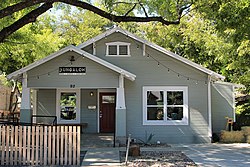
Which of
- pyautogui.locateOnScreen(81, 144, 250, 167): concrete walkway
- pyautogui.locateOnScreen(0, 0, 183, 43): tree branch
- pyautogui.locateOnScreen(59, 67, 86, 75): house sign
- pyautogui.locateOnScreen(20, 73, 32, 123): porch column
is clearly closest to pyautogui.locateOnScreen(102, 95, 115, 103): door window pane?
pyautogui.locateOnScreen(59, 67, 86, 75): house sign

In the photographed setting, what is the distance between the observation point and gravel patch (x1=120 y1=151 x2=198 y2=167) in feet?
33.2

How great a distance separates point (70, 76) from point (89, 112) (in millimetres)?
3497

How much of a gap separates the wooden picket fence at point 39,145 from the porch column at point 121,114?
4.97 metres

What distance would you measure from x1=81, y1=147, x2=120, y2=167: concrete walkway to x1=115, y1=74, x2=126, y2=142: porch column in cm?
116

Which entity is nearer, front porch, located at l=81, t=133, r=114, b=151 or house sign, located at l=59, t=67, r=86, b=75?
front porch, located at l=81, t=133, r=114, b=151

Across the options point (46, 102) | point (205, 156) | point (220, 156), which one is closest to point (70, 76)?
point (46, 102)

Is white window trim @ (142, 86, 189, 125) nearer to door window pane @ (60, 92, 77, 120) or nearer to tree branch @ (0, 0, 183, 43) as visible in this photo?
door window pane @ (60, 92, 77, 120)

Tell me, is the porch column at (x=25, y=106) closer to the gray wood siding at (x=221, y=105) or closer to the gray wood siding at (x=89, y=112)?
the gray wood siding at (x=89, y=112)

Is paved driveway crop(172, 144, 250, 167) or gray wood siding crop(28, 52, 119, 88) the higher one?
gray wood siding crop(28, 52, 119, 88)

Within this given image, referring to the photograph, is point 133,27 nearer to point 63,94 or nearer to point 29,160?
point 63,94

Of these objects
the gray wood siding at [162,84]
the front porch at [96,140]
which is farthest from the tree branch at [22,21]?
the gray wood siding at [162,84]

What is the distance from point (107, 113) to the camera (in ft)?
60.1

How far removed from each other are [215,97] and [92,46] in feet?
23.8

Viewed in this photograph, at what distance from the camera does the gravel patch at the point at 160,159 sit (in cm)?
1013
